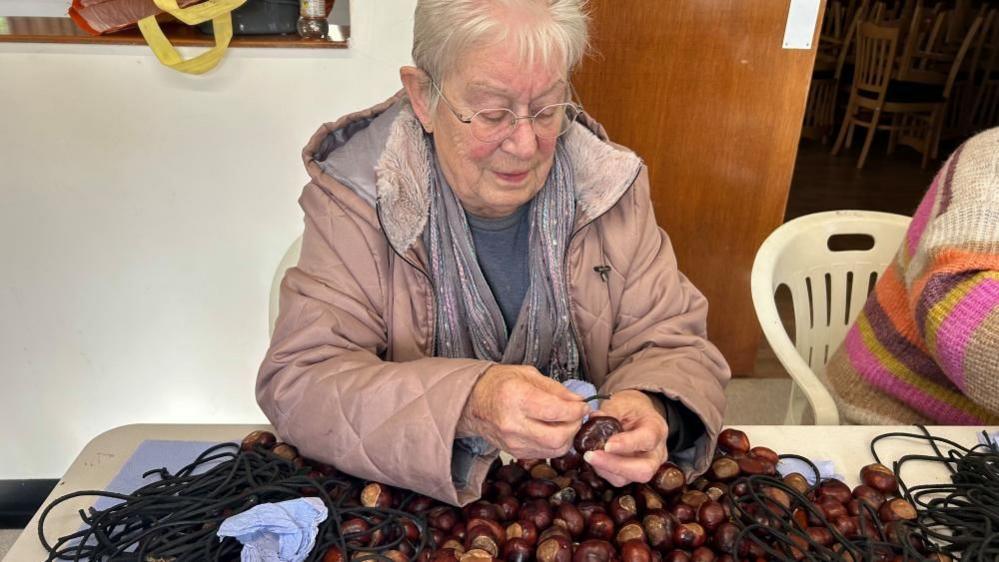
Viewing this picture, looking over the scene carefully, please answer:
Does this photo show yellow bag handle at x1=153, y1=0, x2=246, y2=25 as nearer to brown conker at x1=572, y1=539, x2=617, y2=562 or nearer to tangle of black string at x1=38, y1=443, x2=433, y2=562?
tangle of black string at x1=38, y1=443, x2=433, y2=562

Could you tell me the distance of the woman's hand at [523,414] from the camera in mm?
958

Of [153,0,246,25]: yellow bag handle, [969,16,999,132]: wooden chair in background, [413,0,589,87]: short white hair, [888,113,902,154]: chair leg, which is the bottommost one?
[888,113,902,154]: chair leg

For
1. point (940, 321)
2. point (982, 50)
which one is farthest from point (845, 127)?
point (940, 321)

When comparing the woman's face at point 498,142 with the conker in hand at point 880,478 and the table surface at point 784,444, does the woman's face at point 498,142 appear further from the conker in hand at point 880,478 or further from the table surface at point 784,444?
the conker in hand at point 880,478

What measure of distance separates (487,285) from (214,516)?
1.99ft

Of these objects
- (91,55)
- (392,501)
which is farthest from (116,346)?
(392,501)

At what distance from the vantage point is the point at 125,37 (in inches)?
75.7

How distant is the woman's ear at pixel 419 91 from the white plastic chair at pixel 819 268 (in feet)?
2.56

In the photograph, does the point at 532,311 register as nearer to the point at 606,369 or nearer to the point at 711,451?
the point at 606,369

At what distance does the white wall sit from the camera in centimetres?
199

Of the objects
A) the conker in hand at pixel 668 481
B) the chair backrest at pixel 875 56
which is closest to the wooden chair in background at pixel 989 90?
the chair backrest at pixel 875 56

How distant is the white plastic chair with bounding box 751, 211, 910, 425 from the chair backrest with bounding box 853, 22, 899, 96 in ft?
15.1

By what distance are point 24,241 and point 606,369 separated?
5.58 ft

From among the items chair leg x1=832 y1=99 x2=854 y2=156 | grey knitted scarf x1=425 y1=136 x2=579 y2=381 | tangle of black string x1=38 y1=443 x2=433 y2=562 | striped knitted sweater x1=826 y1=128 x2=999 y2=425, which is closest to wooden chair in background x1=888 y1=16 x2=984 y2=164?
chair leg x1=832 y1=99 x2=854 y2=156
